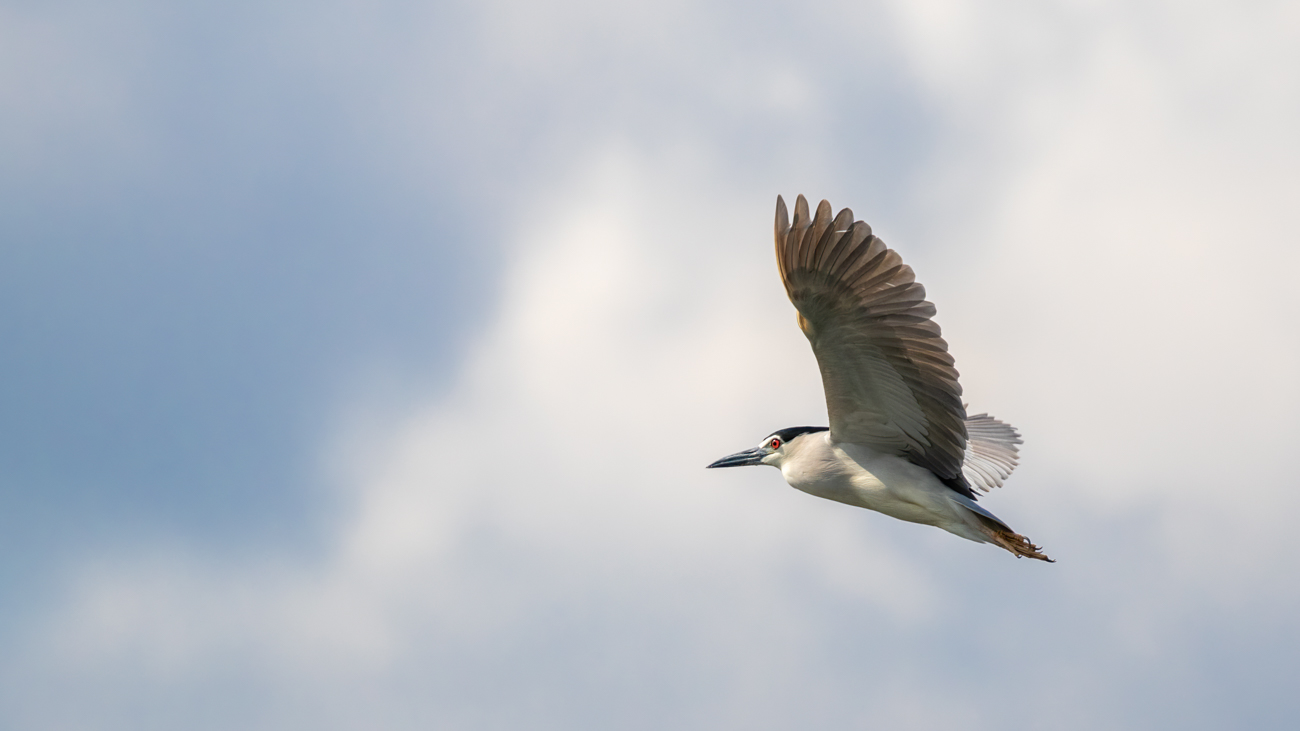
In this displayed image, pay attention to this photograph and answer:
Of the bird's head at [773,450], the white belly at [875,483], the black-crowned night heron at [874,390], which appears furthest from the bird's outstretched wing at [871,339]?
the bird's head at [773,450]

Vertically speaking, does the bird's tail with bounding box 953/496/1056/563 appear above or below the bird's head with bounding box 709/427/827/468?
below

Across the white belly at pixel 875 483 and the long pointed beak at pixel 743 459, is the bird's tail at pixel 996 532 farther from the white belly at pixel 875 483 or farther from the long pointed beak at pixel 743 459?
the long pointed beak at pixel 743 459

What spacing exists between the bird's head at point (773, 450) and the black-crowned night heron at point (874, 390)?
0.06 feet

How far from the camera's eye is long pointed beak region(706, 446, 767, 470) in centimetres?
1238

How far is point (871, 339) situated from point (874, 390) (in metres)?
0.70

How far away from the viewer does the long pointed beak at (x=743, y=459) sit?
12.4m

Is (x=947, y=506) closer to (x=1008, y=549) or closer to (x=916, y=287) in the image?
(x=1008, y=549)

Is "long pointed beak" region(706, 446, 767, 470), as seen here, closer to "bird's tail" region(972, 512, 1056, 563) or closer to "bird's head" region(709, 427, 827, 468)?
"bird's head" region(709, 427, 827, 468)

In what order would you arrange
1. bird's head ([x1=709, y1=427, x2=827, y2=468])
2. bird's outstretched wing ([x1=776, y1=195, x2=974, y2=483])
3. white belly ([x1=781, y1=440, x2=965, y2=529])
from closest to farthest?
bird's outstretched wing ([x1=776, y1=195, x2=974, y2=483]), white belly ([x1=781, y1=440, x2=965, y2=529]), bird's head ([x1=709, y1=427, x2=827, y2=468])

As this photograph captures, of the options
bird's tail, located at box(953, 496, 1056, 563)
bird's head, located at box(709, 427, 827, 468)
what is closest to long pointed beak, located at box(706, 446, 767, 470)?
bird's head, located at box(709, 427, 827, 468)

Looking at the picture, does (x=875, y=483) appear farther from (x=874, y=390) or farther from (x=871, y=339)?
(x=871, y=339)

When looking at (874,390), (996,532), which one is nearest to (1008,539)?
(996,532)

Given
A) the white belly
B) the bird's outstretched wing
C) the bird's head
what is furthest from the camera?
the bird's head

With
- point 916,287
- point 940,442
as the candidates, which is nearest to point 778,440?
point 940,442
